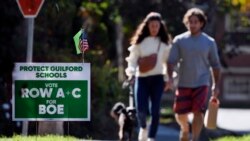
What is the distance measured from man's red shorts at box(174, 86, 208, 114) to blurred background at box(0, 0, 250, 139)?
5.01 ft

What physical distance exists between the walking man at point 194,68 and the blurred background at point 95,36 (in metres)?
1.59

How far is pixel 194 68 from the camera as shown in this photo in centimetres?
1078

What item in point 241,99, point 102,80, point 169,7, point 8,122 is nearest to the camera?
point 8,122

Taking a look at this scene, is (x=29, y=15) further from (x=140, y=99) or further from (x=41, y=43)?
(x=41, y=43)

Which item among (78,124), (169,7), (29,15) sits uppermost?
(169,7)

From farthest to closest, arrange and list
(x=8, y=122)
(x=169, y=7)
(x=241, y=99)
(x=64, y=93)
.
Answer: (x=241, y=99) → (x=169, y=7) → (x=8, y=122) → (x=64, y=93)

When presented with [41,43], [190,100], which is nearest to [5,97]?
[41,43]

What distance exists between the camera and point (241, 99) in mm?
39688

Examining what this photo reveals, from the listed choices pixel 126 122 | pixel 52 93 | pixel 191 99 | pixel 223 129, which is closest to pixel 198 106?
pixel 191 99

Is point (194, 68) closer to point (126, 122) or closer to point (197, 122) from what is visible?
point (197, 122)

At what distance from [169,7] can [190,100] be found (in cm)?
1125

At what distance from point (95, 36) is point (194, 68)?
15.6m

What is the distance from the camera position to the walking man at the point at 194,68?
35.2ft

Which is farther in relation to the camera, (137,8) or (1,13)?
(137,8)
